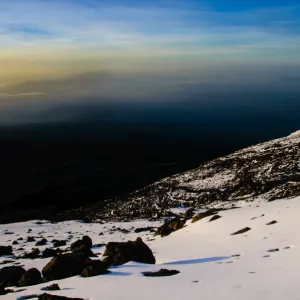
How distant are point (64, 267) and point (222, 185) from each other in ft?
193

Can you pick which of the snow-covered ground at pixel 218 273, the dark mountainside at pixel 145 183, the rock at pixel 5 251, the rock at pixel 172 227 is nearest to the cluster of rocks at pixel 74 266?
the snow-covered ground at pixel 218 273

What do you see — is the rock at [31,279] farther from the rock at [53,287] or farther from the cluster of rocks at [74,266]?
the rock at [53,287]

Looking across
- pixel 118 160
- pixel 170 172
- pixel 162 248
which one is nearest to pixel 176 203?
pixel 162 248

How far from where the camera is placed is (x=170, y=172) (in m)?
134

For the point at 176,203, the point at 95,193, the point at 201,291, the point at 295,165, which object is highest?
the point at 201,291

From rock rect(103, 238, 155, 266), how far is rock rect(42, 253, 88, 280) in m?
1.61

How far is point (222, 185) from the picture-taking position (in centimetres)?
7212

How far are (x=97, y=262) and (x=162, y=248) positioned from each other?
8.56 metres

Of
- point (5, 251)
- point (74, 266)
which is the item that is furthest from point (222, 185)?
point (74, 266)

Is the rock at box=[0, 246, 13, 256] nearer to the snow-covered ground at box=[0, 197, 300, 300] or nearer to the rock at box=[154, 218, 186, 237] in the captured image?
the snow-covered ground at box=[0, 197, 300, 300]

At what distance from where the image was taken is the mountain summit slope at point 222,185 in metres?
63.5

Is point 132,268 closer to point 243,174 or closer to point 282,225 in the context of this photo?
point 282,225

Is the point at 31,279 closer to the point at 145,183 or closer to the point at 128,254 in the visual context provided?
the point at 128,254

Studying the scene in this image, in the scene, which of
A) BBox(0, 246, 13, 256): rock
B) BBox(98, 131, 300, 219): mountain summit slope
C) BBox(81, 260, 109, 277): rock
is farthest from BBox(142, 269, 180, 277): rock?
BBox(98, 131, 300, 219): mountain summit slope
